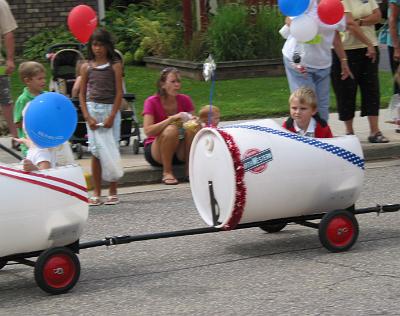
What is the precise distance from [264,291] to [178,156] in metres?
3.98

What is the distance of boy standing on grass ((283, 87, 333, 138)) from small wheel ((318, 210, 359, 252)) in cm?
63

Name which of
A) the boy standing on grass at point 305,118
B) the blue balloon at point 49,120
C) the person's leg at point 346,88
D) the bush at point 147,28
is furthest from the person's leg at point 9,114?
the bush at point 147,28

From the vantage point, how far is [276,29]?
1619cm

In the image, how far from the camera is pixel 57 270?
18.5ft

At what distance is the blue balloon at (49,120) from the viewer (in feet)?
18.7

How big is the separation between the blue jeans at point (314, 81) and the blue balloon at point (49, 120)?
357cm

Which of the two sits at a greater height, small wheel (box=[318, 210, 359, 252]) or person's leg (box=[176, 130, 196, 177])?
person's leg (box=[176, 130, 196, 177])

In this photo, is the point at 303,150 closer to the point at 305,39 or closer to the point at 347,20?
the point at 305,39

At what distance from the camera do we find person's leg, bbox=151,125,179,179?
9234 mm

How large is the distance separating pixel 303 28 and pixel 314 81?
83 cm

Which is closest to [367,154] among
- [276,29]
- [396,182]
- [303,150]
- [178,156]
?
[396,182]

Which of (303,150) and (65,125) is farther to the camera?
(303,150)

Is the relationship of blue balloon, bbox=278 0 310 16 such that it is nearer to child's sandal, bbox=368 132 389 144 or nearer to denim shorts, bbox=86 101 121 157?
A: denim shorts, bbox=86 101 121 157

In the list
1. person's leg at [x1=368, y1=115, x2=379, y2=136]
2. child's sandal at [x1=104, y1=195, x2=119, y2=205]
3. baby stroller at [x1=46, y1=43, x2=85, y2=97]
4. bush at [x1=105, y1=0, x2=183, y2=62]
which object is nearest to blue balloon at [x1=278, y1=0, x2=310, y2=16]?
child's sandal at [x1=104, y1=195, x2=119, y2=205]
